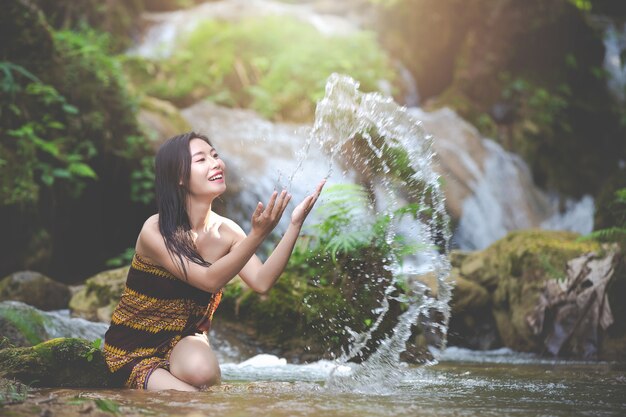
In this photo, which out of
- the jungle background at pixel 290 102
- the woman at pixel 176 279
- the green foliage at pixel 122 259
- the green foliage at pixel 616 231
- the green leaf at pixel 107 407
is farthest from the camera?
the green foliage at pixel 122 259

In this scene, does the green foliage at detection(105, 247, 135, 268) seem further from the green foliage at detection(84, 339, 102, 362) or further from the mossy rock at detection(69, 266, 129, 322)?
the green foliage at detection(84, 339, 102, 362)

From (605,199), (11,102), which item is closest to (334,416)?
(605,199)

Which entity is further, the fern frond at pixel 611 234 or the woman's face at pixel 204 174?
the fern frond at pixel 611 234

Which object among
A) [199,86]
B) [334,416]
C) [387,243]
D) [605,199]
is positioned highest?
[199,86]

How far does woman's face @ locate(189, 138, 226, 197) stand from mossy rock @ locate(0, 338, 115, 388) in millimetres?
1094

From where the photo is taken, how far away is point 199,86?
1357cm

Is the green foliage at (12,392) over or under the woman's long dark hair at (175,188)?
under

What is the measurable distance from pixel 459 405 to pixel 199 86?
38.2 ft

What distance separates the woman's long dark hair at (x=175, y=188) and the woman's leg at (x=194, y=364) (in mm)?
469

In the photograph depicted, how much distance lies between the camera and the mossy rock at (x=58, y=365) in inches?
132

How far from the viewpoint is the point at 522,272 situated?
6805mm

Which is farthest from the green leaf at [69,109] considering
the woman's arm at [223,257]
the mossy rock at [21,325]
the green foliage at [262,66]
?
the woman's arm at [223,257]

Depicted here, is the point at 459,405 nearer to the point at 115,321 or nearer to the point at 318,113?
the point at 115,321

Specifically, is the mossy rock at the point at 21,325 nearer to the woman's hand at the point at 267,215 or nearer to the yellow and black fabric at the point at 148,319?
the yellow and black fabric at the point at 148,319
